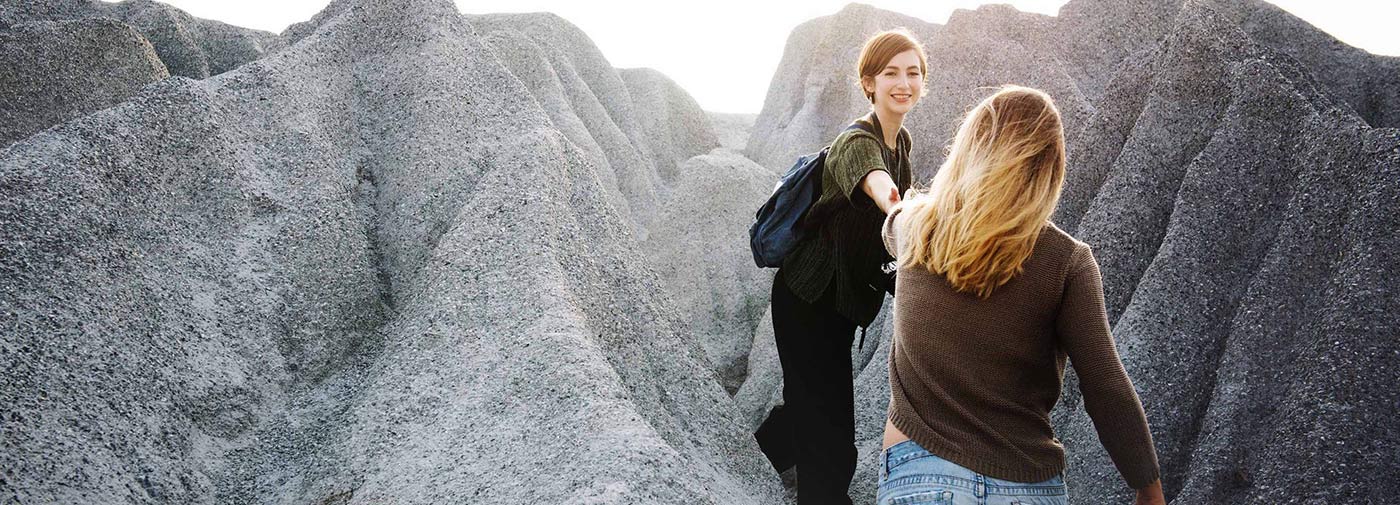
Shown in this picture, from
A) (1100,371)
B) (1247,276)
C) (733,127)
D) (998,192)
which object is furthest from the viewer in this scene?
(733,127)

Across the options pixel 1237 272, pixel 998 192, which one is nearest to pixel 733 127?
pixel 1237 272

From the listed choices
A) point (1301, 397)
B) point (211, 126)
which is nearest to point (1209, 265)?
point (1301, 397)

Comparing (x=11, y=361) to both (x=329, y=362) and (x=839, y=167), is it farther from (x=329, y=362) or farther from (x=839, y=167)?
(x=839, y=167)

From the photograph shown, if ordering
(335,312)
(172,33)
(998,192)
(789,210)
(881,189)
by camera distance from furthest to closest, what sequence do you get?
(172,33)
(335,312)
(789,210)
(881,189)
(998,192)

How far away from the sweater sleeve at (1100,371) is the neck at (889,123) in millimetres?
1602

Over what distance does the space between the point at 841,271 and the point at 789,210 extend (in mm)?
401

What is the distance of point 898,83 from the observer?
390cm

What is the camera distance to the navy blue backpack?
421cm

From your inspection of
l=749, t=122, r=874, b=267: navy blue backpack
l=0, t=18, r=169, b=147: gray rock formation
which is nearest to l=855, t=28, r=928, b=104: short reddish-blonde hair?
l=749, t=122, r=874, b=267: navy blue backpack

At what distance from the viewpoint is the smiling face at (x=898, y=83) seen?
12.8ft

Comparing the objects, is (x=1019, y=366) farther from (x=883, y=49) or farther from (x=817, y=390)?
(x=817, y=390)

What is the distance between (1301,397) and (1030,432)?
2.38m

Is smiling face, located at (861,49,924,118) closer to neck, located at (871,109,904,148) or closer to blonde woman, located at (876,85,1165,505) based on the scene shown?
neck, located at (871,109,904,148)

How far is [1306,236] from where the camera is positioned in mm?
4555
